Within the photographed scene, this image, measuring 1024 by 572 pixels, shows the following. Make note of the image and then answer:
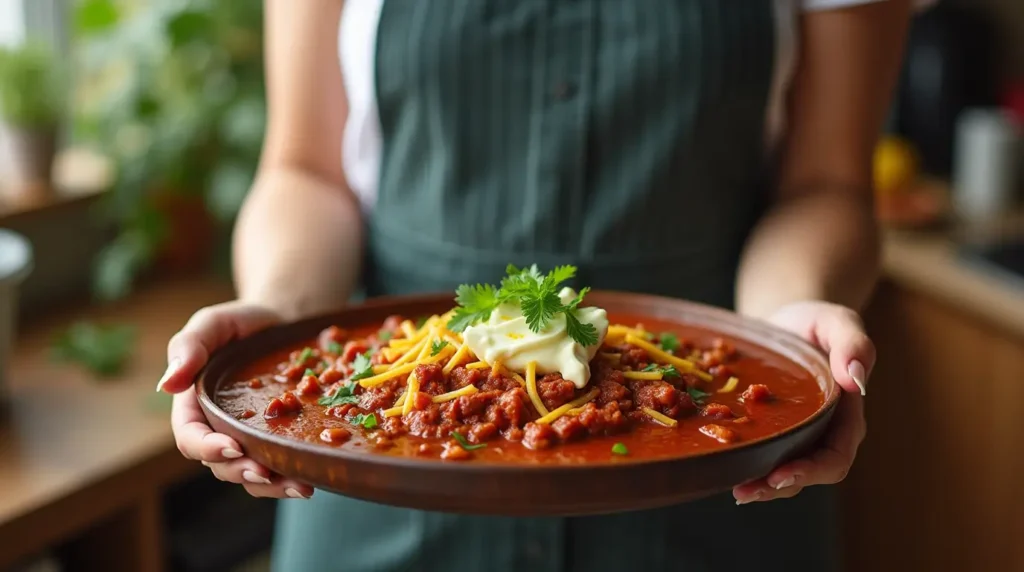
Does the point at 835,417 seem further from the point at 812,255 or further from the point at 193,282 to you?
A: the point at 193,282

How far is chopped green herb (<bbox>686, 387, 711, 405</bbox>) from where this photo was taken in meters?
1.16

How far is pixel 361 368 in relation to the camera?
1.19 m

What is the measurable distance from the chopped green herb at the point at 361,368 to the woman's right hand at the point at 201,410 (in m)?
0.14

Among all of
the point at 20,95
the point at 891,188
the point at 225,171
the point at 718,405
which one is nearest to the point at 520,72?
the point at 718,405

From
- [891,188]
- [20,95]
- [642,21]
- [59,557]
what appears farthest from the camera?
[891,188]

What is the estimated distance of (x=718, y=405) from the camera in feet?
3.72

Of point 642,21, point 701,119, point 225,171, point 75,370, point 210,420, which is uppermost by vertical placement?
point 642,21

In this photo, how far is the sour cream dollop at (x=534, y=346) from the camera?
3.71 feet

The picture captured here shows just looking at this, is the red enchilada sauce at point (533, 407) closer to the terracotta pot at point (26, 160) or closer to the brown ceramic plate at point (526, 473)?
the brown ceramic plate at point (526, 473)

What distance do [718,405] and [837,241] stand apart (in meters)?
0.52

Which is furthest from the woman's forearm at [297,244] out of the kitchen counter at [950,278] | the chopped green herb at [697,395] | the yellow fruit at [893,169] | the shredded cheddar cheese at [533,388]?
the yellow fruit at [893,169]

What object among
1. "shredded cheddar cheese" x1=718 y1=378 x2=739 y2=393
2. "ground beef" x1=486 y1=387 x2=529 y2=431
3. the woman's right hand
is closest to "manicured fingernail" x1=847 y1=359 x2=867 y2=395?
"shredded cheddar cheese" x1=718 y1=378 x2=739 y2=393

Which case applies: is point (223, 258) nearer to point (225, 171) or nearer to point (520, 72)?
point (225, 171)

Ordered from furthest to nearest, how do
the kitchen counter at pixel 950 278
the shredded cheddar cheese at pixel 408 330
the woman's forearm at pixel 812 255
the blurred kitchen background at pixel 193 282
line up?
the kitchen counter at pixel 950 278 < the blurred kitchen background at pixel 193 282 < the woman's forearm at pixel 812 255 < the shredded cheddar cheese at pixel 408 330
